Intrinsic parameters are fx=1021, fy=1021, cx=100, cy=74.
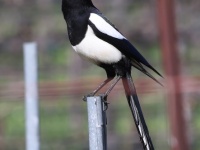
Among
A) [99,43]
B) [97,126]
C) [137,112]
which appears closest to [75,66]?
[99,43]

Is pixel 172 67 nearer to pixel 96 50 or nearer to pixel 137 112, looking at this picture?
pixel 96 50

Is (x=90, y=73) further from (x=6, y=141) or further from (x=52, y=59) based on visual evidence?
(x=6, y=141)

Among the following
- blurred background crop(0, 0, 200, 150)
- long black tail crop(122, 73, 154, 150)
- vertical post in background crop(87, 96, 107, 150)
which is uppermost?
blurred background crop(0, 0, 200, 150)

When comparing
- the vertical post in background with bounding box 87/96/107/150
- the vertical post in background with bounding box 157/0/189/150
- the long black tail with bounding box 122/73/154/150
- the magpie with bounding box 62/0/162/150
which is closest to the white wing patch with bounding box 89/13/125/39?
the magpie with bounding box 62/0/162/150

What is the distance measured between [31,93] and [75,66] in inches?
145

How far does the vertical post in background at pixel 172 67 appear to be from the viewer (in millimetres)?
3072

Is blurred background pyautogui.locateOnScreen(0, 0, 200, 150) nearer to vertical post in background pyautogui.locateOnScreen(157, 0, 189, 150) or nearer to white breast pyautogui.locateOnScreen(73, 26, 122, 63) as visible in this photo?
vertical post in background pyautogui.locateOnScreen(157, 0, 189, 150)

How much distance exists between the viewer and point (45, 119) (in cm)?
580

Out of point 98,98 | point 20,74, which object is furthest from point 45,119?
point 98,98

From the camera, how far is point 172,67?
3098 millimetres

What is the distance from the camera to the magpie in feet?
9.31

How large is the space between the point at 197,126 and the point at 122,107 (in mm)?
712

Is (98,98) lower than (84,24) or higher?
lower


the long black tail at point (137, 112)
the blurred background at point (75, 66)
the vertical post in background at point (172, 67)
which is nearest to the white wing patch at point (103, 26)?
the long black tail at point (137, 112)
